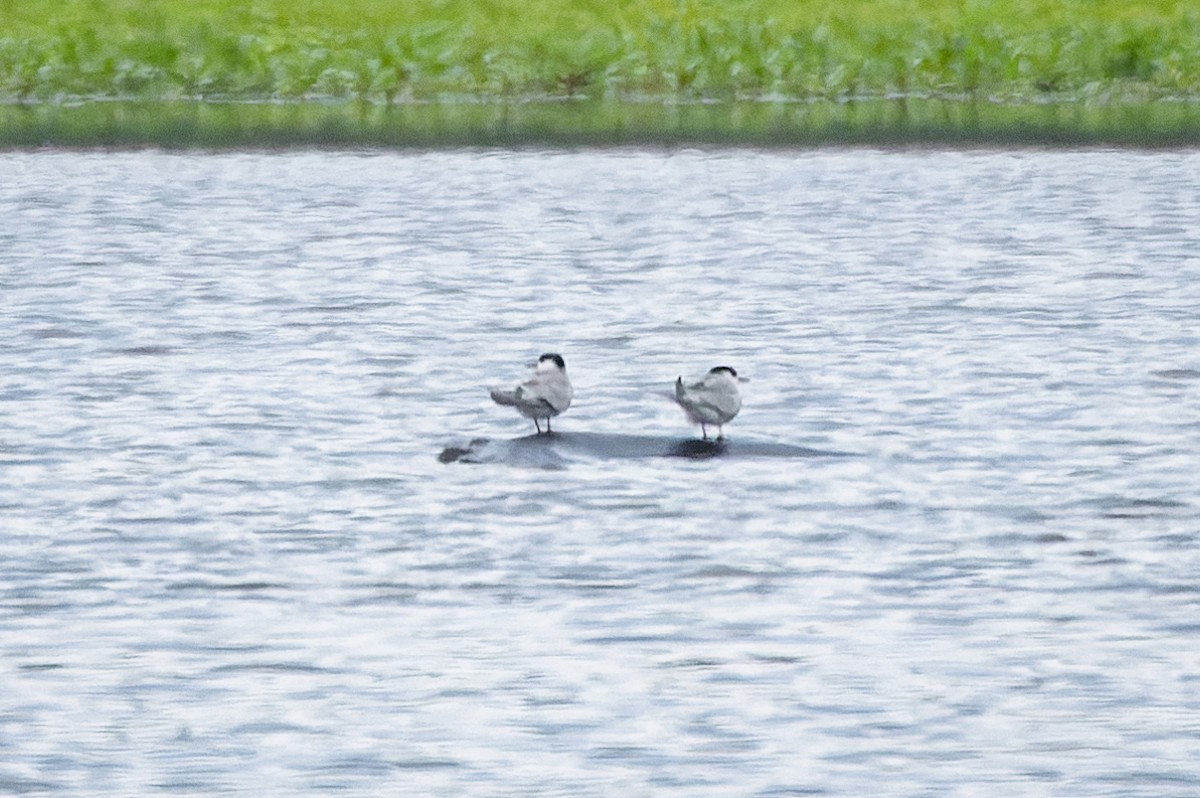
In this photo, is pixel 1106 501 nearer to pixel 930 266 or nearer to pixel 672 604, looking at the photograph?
pixel 672 604

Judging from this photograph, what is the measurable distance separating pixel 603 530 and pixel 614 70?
1037 inches

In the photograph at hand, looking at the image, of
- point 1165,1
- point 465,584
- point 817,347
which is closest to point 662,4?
point 1165,1

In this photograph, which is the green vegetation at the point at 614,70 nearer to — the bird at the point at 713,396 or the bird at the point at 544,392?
the bird at the point at 544,392

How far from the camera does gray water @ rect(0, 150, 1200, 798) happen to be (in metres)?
7.43

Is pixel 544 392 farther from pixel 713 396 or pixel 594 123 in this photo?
pixel 594 123

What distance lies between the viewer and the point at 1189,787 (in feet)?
23.0

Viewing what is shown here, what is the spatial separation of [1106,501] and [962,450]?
4.22ft

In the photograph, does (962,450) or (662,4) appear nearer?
(962,450)

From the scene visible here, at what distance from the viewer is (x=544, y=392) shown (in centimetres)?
1155

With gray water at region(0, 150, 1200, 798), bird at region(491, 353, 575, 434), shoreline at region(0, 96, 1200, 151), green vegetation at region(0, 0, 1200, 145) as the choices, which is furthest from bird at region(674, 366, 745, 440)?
green vegetation at region(0, 0, 1200, 145)

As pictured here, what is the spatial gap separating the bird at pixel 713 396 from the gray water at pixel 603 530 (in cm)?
23

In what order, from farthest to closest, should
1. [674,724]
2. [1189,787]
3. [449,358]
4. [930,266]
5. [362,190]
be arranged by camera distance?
[362,190]
[930,266]
[449,358]
[674,724]
[1189,787]

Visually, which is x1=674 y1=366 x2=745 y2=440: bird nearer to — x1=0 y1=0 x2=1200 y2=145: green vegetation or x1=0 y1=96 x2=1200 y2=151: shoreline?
x1=0 y1=96 x2=1200 y2=151: shoreline

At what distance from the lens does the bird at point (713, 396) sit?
11.4 m
